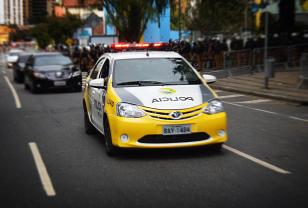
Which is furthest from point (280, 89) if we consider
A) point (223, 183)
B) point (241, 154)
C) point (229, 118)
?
point (223, 183)

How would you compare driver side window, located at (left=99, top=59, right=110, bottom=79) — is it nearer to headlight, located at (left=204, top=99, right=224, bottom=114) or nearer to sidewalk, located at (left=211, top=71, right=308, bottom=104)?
headlight, located at (left=204, top=99, right=224, bottom=114)

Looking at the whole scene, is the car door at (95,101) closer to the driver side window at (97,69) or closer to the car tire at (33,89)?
the driver side window at (97,69)

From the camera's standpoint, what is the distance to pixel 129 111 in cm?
824

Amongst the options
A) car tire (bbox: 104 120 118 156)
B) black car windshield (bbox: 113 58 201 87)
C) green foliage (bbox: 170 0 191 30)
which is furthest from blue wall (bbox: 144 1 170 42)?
car tire (bbox: 104 120 118 156)

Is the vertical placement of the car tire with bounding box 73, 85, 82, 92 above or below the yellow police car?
below

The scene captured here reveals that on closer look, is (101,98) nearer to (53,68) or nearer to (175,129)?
(175,129)

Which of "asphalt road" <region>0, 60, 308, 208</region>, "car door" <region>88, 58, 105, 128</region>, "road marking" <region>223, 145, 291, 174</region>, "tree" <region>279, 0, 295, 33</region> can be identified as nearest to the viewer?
"asphalt road" <region>0, 60, 308, 208</region>

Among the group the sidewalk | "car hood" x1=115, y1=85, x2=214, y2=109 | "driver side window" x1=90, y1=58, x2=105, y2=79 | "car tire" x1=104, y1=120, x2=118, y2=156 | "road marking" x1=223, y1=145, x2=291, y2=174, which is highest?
"driver side window" x1=90, y1=58, x2=105, y2=79

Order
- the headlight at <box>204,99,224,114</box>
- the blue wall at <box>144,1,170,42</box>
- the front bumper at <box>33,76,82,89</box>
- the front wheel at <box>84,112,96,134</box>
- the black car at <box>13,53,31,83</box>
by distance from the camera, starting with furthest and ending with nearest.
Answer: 1. the blue wall at <box>144,1,170,42</box>
2. the black car at <box>13,53,31,83</box>
3. the front bumper at <box>33,76,82,89</box>
4. the front wheel at <box>84,112,96,134</box>
5. the headlight at <box>204,99,224,114</box>

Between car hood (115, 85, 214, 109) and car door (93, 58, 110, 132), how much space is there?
503 millimetres

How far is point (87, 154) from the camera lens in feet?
29.6

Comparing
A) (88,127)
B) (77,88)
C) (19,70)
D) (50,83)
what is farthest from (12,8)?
(88,127)

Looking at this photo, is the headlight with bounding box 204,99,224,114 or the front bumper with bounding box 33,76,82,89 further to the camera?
the front bumper with bounding box 33,76,82,89

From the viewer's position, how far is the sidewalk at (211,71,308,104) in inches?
704
